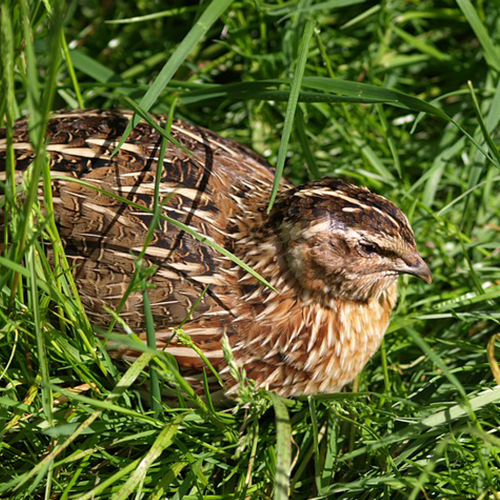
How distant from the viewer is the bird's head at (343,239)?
2662mm

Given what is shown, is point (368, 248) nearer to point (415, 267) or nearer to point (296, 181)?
point (415, 267)

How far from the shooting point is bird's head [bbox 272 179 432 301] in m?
2.66

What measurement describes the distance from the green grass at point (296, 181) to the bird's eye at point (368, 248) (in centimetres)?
44

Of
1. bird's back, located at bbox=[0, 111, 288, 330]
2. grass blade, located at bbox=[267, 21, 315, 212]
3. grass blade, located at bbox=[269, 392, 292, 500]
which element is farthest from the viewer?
bird's back, located at bbox=[0, 111, 288, 330]

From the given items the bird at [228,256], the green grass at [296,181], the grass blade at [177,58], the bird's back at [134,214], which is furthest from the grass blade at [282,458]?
the grass blade at [177,58]

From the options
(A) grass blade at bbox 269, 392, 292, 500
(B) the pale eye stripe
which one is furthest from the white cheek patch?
(A) grass blade at bbox 269, 392, 292, 500

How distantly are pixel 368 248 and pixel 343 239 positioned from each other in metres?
0.11

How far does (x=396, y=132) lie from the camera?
405cm

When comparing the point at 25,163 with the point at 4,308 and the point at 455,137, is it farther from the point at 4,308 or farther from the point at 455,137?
the point at 455,137

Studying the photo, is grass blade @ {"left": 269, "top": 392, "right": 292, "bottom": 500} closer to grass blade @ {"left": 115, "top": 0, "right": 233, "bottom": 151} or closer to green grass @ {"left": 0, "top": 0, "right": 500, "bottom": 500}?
green grass @ {"left": 0, "top": 0, "right": 500, "bottom": 500}

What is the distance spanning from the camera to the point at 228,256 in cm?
260

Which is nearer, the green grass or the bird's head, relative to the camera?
the green grass

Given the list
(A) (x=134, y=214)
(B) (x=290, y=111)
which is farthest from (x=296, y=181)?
(A) (x=134, y=214)

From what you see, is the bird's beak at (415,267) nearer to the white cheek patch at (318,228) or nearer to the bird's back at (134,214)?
the white cheek patch at (318,228)
